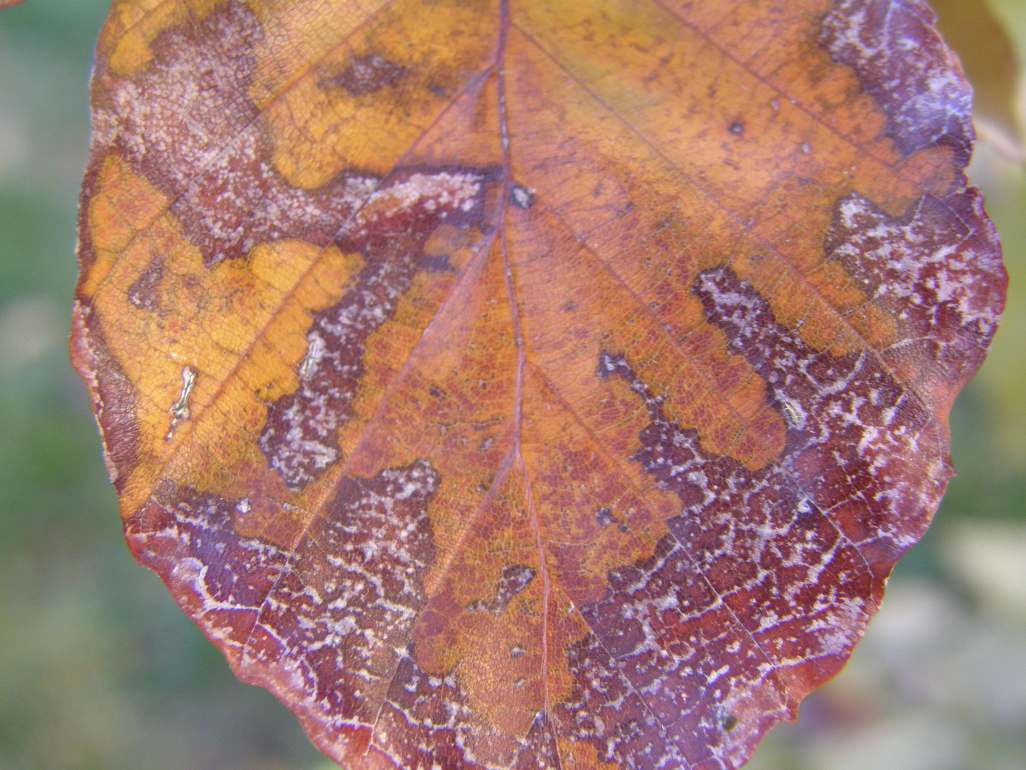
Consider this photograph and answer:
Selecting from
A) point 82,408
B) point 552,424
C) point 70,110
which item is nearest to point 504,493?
point 552,424

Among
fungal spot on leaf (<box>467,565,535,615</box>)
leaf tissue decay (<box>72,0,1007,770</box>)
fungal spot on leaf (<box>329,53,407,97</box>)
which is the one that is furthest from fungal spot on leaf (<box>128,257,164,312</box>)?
fungal spot on leaf (<box>467,565,535,615</box>)

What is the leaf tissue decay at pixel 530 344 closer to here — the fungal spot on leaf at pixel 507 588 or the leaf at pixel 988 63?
the fungal spot on leaf at pixel 507 588

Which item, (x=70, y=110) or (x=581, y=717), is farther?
(x=70, y=110)

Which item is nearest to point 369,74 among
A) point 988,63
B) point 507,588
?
point 507,588

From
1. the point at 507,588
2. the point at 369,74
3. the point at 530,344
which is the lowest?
the point at 507,588

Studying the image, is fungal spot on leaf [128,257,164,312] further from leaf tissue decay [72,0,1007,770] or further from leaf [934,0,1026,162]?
leaf [934,0,1026,162]

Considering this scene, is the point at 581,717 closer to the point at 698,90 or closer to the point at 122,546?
the point at 698,90

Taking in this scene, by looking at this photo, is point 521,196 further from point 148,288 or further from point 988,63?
point 988,63

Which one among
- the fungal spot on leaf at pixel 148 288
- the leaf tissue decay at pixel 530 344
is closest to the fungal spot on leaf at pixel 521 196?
the leaf tissue decay at pixel 530 344
